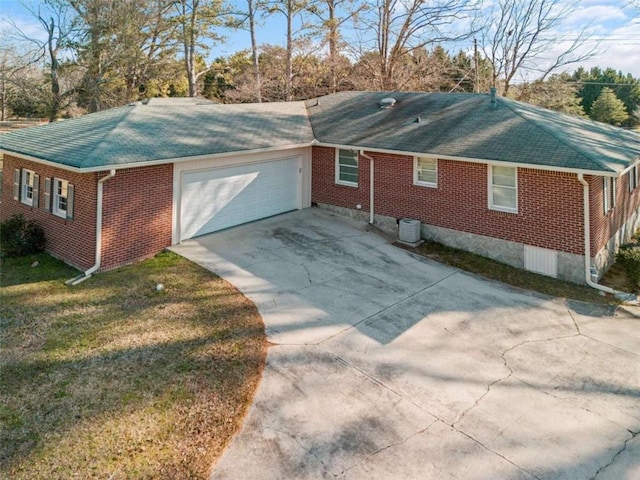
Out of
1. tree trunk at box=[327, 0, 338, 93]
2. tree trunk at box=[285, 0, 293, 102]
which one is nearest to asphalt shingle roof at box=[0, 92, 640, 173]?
tree trunk at box=[285, 0, 293, 102]

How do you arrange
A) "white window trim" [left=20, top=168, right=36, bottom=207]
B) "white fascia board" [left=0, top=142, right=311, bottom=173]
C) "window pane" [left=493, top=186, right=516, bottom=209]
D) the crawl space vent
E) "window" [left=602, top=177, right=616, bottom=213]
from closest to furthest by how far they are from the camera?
"white fascia board" [left=0, top=142, right=311, bottom=173] → "window" [left=602, top=177, right=616, bottom=213] → "window pane" [left=493, top=186, right=516, bottom=209] → "white window trim" [left=20, top=168, right=36, bottom=207] → the crawl space vent

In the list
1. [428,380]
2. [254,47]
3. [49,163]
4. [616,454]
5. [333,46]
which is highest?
[333,46]

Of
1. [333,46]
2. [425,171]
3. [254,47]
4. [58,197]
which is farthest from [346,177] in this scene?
[254,47]

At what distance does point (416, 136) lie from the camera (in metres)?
13.6

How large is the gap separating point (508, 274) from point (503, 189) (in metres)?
2.34

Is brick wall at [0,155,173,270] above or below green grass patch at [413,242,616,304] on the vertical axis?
above

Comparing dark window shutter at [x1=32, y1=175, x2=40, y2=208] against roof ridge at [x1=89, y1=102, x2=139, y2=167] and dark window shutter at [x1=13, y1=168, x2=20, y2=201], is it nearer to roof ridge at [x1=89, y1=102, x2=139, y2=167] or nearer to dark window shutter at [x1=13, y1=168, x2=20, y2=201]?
dark window shutter at [x1=13, y1=168, x2=20, y2=201]

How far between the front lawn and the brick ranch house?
2.22 metres

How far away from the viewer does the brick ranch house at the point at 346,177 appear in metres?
10.6

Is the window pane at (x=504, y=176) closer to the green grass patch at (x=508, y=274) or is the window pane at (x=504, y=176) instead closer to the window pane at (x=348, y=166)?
the green grass patch at (x=508, y=274)

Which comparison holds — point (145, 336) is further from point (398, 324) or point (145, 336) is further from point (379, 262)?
point (379, 262)

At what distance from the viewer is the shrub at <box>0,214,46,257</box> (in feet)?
38.7

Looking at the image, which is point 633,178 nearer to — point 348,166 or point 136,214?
point 348,166

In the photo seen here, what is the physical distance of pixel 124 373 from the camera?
6.42m
